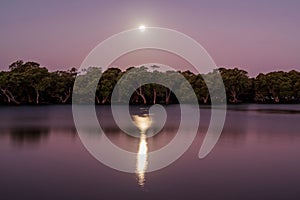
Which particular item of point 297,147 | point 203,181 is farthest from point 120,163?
point 297,147

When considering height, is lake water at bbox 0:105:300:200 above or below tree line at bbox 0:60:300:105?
below

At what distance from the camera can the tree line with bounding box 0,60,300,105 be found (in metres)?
64.6

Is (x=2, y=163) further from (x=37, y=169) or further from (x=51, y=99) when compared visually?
(x=51, y=99)

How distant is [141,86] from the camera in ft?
220

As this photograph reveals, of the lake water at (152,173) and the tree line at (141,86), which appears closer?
the lake water at (152,173)

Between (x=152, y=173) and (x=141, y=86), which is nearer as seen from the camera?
(x=152, y=173)

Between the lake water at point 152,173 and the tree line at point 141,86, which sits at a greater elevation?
the tree line at point 141,86

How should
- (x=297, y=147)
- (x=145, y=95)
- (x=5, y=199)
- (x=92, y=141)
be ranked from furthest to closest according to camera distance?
1. (x=145, y=95)
2. (x=92, y=141)
3. (x=297, y=147)
4. (x=5, y=199)

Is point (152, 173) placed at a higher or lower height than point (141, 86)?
lower

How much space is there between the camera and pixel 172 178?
10.1 meters

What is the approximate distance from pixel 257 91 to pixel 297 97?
799cm

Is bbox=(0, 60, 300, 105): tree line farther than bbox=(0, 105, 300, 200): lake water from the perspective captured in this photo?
Yes

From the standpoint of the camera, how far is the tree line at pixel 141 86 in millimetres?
64625

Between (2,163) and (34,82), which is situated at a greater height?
(34,82)
